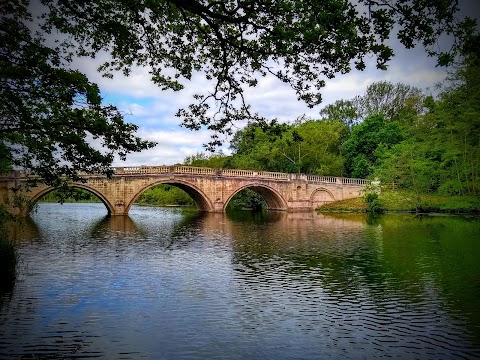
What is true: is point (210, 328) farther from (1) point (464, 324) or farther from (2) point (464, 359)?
(1) point (464, 324)

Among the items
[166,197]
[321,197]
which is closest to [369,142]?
[321,197]

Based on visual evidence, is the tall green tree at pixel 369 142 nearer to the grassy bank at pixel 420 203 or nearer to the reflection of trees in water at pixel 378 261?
the grassy bank at pixel 420 203

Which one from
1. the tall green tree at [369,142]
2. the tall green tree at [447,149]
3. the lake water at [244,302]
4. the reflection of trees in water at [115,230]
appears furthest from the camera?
the tall green tree at [369,142]

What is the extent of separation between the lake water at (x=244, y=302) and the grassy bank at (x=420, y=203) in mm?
23091

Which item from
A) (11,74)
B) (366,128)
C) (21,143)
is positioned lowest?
(21,143)

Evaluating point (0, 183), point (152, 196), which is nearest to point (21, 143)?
point (0, 183)

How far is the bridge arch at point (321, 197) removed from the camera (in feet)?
188

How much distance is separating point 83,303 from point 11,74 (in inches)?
246

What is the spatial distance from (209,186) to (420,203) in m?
23.0

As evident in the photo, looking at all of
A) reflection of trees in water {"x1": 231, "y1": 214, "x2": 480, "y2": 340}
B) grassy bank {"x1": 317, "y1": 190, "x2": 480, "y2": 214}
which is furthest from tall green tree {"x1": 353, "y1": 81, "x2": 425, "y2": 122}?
reflection of trees in water {"x1": 231, "y1": 214, "x2": 480, "y2": 340}

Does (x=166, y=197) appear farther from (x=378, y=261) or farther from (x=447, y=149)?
(x=378, y=261)

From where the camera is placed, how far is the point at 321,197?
57.8 metres

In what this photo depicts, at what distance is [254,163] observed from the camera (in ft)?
217

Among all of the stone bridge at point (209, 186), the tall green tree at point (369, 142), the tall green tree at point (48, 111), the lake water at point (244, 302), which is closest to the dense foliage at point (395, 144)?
the tall green tree at point (369, 142)
